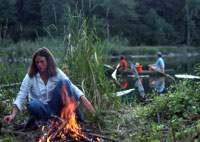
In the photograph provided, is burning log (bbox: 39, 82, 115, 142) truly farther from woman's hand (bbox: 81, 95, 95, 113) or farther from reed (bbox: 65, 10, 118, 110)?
reed (bbox: 65, 10, 118, 110)

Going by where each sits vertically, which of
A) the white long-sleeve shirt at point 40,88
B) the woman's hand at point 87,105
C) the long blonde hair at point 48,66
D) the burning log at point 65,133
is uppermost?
the long blonde hair at point 48,66

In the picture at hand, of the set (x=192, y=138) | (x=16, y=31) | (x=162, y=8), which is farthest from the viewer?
(x=162, y=8)

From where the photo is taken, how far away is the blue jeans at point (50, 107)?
3.17m

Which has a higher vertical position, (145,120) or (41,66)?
(41,66)

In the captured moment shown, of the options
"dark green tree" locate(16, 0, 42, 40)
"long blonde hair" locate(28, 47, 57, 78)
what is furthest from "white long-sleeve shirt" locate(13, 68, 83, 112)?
"dark green tree" locate(16, 0, 42, 40)

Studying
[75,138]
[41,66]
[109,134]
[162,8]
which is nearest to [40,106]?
[41,66]

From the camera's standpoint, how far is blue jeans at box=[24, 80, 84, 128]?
125 inches

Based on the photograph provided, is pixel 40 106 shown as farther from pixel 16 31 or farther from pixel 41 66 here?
pixel 16 31

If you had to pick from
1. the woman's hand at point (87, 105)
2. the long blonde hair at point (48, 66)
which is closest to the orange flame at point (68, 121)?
the woman's hand at point (87, 105)

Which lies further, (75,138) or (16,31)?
(16,31)

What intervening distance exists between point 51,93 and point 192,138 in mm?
1807

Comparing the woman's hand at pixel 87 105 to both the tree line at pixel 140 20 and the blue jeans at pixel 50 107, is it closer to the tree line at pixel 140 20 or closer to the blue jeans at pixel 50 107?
the blue jeans at pixel 50 107

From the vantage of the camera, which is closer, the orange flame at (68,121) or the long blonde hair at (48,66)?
the orange flame at (68,121)

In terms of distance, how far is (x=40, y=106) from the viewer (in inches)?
125
